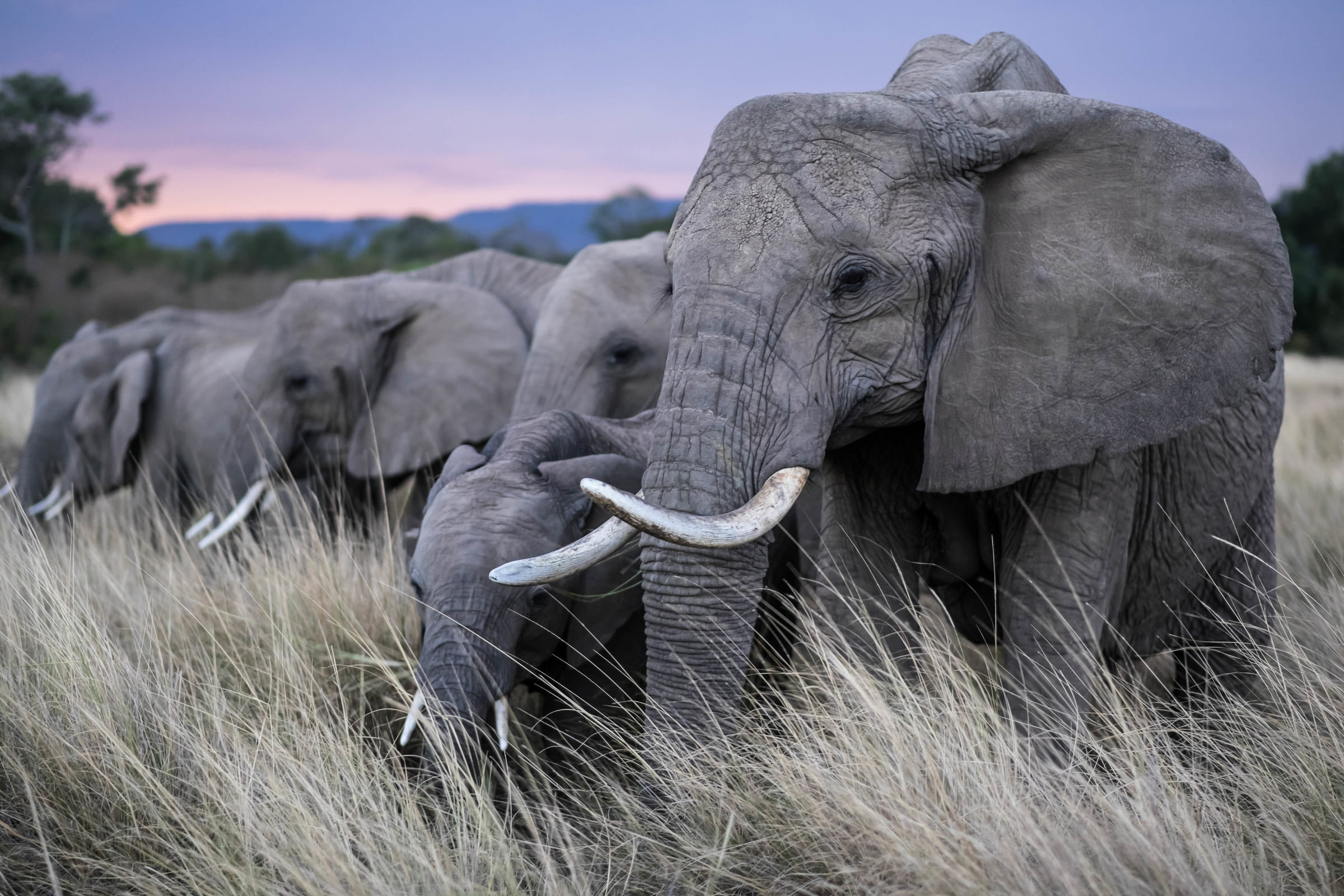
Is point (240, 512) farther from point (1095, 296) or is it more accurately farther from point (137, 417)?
point (1095, 296)

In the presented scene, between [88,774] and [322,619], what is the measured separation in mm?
1663

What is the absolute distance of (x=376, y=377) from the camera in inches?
310

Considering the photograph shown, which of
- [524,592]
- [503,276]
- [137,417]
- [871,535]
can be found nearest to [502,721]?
[524,592]

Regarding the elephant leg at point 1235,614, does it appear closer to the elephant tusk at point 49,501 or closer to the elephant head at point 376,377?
the elephant head at point 376,377

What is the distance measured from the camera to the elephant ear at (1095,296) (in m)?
3.54

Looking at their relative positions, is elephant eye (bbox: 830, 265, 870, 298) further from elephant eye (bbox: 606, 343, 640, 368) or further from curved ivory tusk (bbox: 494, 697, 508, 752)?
elephant eye (bbox: 606, 343, 640, 368)

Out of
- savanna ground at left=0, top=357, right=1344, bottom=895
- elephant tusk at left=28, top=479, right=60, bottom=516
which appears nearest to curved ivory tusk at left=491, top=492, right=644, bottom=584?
savanna ground at left=0, top=357, right=1344, bottom=895

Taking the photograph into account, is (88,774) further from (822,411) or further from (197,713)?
(822,411)

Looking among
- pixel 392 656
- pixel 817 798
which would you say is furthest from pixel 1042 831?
pixel 392 656

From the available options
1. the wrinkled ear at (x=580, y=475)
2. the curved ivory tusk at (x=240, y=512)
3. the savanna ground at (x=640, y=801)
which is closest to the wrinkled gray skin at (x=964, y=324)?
the savanna ground at (x=640, y=801)

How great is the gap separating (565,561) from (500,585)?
2.71ft

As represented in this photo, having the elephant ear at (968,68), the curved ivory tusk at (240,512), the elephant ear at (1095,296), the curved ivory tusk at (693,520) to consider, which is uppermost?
the elephant ear at (968,68)

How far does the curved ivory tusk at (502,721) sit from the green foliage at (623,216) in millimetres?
24826

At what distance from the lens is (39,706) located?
4098 mm
